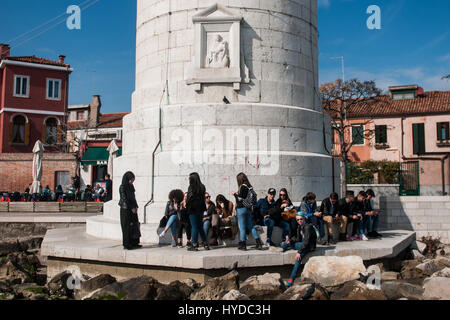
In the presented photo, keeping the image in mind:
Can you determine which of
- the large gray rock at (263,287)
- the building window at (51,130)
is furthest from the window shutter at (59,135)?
the large gray rock at (263,287)

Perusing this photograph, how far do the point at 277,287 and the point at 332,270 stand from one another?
4.04 ft

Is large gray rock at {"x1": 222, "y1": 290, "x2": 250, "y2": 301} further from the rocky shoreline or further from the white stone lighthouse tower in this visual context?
the white stone lighthouse tower

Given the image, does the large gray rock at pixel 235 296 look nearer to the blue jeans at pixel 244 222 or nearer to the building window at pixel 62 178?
the blue jeans at pixel 244 222

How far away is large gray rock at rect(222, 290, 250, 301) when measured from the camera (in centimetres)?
596

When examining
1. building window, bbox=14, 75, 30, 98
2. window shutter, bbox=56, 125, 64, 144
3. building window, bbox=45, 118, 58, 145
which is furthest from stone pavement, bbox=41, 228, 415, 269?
building window, bbox=14, 75, 30, 98

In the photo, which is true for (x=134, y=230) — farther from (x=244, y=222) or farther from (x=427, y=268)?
(x=427, y=268)

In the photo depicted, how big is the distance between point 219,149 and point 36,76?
32.1 metres

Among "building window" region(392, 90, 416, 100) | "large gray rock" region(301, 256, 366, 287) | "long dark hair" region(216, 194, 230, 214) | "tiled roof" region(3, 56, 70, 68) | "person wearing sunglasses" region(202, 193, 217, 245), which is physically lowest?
"large gray rock" region(301, 256, 366, 287)

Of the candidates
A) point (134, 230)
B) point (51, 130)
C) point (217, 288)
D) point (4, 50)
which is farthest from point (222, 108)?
point (4, 50)

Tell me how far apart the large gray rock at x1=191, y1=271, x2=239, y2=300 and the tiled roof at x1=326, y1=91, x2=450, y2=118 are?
27.5 m

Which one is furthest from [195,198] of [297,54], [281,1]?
[281,1]

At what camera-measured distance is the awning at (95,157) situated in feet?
110

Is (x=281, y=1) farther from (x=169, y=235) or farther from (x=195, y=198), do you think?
(x=169, y=235)
